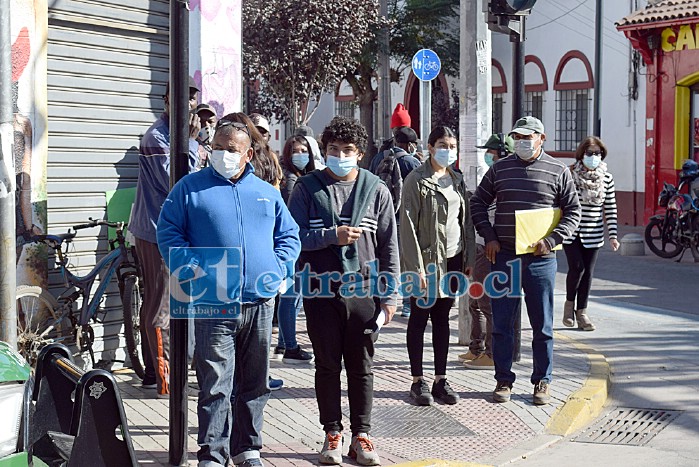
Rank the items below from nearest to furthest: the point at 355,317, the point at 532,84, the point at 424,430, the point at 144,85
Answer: the point at 355,317 → the point at 424,430 → the point at 144,85 → the point at 532,84

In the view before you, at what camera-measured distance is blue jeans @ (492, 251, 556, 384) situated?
7.86 meters

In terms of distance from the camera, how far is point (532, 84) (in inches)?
1148

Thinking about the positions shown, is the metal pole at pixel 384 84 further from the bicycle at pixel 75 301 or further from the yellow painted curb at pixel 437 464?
the yellow painted curb at pixel 437 464

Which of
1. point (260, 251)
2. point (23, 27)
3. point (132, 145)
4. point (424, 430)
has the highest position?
point (23, 27)

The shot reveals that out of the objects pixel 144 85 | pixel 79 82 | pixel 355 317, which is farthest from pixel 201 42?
pixel 355 317

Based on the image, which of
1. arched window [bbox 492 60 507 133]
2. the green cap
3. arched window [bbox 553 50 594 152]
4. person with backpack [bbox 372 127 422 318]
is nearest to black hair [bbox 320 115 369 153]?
the green cap

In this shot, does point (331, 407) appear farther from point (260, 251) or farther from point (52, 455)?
point (52, 455)

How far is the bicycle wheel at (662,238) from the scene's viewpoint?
18.0 meters

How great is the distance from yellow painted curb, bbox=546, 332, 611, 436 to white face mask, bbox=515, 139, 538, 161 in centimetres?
183

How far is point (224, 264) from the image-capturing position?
5.70 metres

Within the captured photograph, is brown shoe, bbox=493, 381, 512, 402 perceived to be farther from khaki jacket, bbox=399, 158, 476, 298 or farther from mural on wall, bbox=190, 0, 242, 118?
mural on wall, bbox=190, 0, 242, 118

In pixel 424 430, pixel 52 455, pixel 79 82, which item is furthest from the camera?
pixel 79 82

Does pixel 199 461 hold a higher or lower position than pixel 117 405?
lower

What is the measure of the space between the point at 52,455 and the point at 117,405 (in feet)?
1.08
